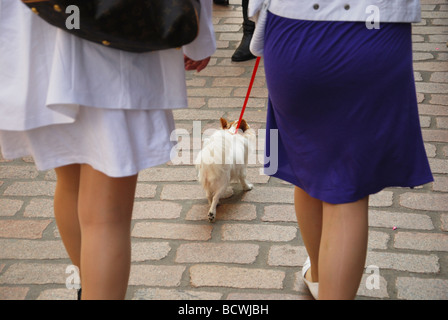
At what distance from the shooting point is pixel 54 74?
4.97ft

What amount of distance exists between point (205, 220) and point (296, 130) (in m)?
1.38

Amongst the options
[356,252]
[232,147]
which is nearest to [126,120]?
[356,252]

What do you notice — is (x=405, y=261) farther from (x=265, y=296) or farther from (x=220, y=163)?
(x=220, y=163)

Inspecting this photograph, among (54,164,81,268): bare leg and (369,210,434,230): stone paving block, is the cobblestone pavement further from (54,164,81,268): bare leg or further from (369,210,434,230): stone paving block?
(54,164,81,268): bare leg

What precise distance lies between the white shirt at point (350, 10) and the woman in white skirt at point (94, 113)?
279 millimetres

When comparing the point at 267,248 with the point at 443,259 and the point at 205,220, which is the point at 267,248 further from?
the point at 443,259

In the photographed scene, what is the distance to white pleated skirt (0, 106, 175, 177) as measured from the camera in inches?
63.1

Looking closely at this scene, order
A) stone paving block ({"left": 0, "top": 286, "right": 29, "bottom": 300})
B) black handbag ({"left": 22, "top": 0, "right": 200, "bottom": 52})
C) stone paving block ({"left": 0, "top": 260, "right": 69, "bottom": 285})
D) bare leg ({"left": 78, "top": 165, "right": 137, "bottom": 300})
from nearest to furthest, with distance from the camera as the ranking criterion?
black handbag ({"left": 22, "top": 0, "right": 200, "bottom": 52})
bare leg ({"left": 78, "top": 165, "right": 137, "bottom": 300})
stone paving block ({"left": 0, "top": 286, "right": 29, "bottom": 300})
stone paving block ({"left": 0, "top": 260, "right": 69, "bottom": 285})

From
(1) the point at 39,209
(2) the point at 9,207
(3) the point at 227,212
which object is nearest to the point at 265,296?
(3) the point at 227,212

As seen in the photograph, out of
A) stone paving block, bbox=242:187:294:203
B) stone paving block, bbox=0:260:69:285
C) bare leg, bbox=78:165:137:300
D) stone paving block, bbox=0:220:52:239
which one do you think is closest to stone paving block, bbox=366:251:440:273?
stone paving block, bbox=242:187:294:203

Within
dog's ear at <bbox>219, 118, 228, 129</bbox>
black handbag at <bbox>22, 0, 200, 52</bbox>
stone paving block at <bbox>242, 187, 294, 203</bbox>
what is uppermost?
black handbag at <bbox>22, 0, 200, 52</bbox>

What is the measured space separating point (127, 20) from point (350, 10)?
60 centimetres

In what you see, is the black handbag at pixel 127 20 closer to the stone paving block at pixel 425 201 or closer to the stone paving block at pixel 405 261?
the stone paving block at pixel 405 261
